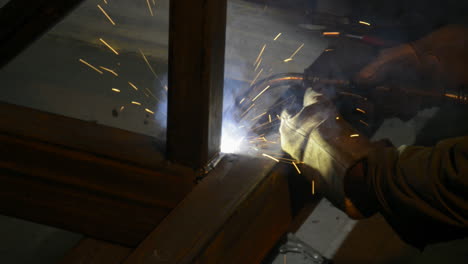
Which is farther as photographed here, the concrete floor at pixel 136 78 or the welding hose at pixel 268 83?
the concrete floor at pixel 136 78

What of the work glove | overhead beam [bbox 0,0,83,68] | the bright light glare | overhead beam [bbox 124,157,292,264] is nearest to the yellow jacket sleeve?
overhead beam [bbox 124,157,292,264]

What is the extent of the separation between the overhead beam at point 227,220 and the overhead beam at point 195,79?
0.12m

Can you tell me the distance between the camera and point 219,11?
136 centimetres

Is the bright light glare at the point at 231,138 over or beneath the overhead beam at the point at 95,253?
over

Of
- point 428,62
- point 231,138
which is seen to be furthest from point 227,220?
point 428,62

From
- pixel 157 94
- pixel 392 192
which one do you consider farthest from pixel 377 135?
pixel 392 192

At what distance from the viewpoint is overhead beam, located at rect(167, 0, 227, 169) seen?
1.32 m

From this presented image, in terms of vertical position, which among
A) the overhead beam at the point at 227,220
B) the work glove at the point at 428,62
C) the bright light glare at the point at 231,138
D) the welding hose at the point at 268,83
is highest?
the work glove at the point at 428,62

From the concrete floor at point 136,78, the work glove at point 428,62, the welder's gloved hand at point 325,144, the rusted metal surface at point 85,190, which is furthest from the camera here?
the concrete floor at point 136,78

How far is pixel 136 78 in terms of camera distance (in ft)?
12.3

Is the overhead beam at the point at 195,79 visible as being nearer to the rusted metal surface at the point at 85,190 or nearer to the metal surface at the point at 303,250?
the rusted metal surface at the point at 85,190

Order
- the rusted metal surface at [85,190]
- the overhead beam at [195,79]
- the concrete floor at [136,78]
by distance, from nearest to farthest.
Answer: the overhead beam at [195,79] < the rusted metal surface at [85,190] < the concrete floor at [136,78]

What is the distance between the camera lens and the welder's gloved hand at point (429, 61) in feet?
8.56

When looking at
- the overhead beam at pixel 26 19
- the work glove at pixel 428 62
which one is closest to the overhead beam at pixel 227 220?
the overhead beam at pixel 26 19
